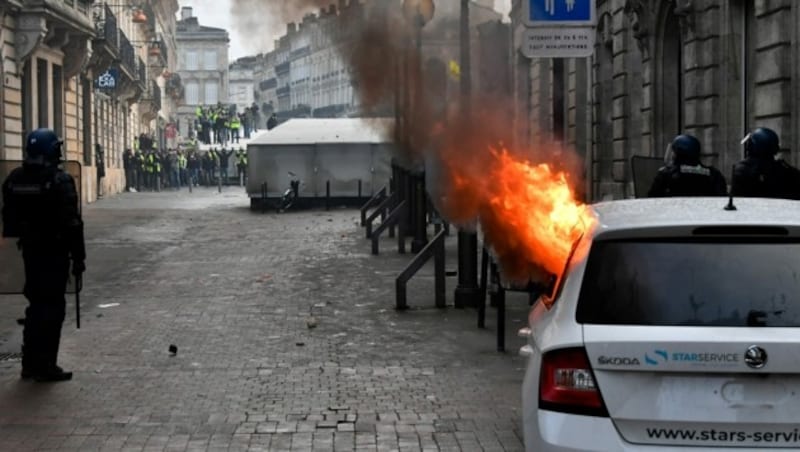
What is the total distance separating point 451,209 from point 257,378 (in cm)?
441

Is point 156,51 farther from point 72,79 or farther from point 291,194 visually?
point 291,194

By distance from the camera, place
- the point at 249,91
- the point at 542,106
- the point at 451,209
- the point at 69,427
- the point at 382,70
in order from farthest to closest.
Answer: the point at 249,91 < the point at 542,106 < the point at 382,70 < the point at 451,209 < the point at 69,427

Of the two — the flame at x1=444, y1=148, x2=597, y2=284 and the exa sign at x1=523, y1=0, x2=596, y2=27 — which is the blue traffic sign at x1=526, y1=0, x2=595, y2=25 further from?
the flame at x1=444, y1=148, x2=597, y2=284

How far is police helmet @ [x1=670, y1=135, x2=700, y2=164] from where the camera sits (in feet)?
27.2

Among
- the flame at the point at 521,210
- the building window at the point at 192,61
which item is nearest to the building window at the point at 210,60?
the building window at the point at 192,61

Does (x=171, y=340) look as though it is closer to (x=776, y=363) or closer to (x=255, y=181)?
(x=776, y=363)

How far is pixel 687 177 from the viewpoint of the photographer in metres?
8.26

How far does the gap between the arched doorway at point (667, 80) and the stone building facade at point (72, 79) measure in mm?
8738

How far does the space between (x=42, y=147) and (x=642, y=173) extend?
5.25 metres

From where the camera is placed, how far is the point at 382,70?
→ 21.8m

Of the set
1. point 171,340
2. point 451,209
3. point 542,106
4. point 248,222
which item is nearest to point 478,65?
point 542,106

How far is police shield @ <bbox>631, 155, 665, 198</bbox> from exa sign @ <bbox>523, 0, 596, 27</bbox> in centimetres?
130

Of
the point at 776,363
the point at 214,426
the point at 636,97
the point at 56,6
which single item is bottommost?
the point at 214,426

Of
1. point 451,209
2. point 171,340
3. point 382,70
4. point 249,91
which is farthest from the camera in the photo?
point 249,91
